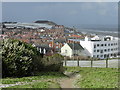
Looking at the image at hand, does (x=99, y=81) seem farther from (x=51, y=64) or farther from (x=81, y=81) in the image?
(x=51, y=64)

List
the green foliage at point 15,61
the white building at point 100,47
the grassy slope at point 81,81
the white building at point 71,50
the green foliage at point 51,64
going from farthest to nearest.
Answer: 1. the white building at point 100,47
2. the white building at point 71,50
3. the green foliage at point 51,64
4. the green foliage at point 15,61
5. the grassy slope at point 81,81

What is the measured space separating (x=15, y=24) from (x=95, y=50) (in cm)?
7079

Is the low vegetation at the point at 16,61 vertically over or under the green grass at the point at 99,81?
over

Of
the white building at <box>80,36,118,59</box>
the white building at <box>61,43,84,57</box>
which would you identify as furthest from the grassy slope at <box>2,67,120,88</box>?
the white building at <box>80,36,118,59</box>

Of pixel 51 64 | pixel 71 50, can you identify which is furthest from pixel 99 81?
pixel 71 50

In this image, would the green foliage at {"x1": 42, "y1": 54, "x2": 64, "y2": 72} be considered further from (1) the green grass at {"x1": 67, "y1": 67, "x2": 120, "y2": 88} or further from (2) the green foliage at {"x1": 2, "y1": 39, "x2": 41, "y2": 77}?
(1) the green grass at {"x1": 67, "y1": 67, "x2": 120, "y2": 88}

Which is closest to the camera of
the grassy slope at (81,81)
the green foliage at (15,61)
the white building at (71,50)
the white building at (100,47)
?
the grassy slope at (81,81)

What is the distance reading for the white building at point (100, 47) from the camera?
43.7m

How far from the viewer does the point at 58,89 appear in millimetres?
7488

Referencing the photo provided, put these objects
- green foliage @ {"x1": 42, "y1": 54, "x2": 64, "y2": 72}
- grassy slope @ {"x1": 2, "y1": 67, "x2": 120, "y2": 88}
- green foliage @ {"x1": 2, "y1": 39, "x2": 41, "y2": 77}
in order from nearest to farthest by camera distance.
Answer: grassy slope @ {"x1": 2, "y1": 67, "x2": 120, "y2": 88} → green foliage @ {"x1": 2, "y1": 39, "x2": 41, "y2": 77} → green foliage @ {"x1": 42, "y1": 54, "x2": 64, "y2": 72}

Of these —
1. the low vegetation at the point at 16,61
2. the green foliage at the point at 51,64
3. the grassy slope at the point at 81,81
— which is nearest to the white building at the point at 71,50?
the green foliage at the point at 51,64

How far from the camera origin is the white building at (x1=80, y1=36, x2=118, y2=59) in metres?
43.7

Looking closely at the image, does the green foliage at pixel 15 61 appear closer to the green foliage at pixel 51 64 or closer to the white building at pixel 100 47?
the green foliage at pixel 51 64

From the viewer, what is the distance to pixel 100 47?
4631 centimetres
